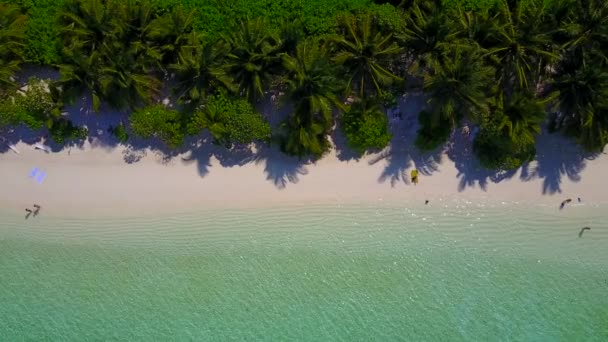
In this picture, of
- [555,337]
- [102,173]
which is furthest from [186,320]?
[555,337]

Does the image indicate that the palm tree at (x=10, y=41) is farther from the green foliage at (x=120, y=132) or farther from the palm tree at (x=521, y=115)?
the palm tree at (x=521, y=115)

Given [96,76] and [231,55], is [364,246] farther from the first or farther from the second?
[96,76]

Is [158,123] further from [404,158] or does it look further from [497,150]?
[497,150]

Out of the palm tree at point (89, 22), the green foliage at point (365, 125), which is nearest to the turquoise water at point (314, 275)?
the green foliage at point (365, 125)

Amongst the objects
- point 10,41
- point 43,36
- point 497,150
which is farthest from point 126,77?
point 497,150

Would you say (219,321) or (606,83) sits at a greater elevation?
(606,83)

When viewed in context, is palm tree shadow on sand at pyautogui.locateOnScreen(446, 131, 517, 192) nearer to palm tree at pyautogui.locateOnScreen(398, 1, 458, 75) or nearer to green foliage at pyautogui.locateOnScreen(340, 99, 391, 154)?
green foliage at pyautogui.locateOnScreen(340, 99, 391, 154)

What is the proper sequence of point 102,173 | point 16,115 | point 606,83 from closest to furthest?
point 606,83
point 16,115
point 102,173
